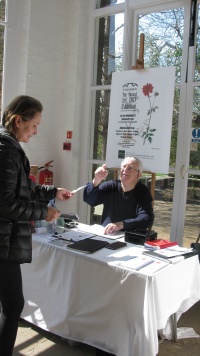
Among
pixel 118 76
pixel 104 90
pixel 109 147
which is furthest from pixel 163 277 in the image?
pixel 104 90

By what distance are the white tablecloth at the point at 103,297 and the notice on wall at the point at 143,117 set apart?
1392mm

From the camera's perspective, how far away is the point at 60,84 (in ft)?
14.4

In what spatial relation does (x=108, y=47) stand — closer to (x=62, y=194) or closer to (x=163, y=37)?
(x=163, y=37)

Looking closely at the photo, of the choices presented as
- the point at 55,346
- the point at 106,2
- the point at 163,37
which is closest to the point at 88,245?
the point at 55,346

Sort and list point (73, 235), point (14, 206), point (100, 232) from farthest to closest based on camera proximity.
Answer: point (100, 232)
point (73, 235)
point (14, 206)

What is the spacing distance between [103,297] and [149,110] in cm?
206

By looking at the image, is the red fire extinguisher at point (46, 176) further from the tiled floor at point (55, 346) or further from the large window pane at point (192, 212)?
the tiled floor at point (55, 346)

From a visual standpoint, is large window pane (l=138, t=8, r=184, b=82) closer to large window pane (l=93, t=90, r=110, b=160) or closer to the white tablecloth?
large window pane (l=93, t=90, r=110, b=160)

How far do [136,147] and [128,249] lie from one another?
1557 mm

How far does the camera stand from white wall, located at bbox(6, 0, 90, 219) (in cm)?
411

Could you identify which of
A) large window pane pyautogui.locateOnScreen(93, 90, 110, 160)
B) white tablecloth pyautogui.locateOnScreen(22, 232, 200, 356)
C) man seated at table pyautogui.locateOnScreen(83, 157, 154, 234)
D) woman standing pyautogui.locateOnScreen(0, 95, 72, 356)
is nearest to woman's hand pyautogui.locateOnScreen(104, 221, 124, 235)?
man seated at table pyautogui.locateOnScreen(83, 157, 154, 234)

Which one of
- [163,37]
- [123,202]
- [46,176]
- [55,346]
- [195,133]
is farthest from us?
[46,176]

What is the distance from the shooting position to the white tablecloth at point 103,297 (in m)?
1.83

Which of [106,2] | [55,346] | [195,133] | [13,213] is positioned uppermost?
[106,2]
